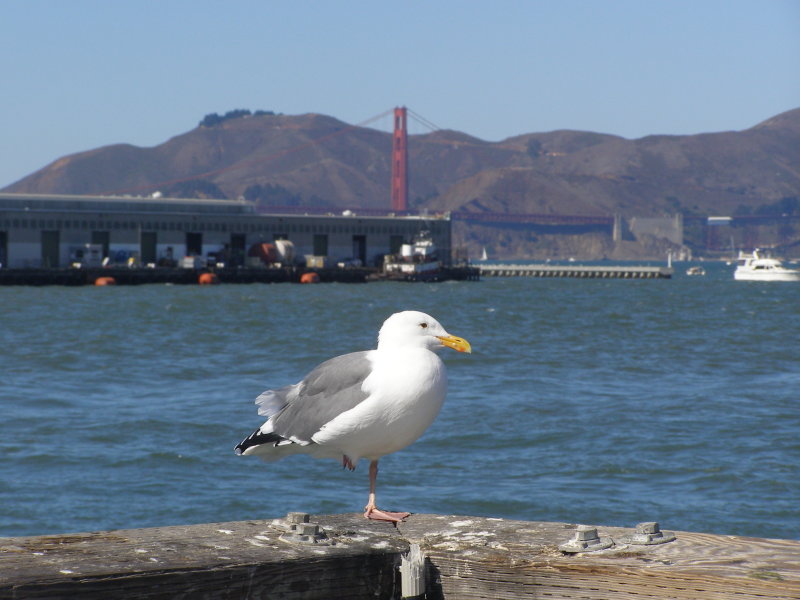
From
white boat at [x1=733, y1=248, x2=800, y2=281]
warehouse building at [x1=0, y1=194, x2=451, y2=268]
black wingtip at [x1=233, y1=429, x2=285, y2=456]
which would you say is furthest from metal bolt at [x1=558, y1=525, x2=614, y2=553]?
white boat at [x1=733, y1=248, x2=800, y2=281]

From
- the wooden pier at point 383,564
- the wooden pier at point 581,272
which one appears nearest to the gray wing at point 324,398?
the wooden pier at point 383,564

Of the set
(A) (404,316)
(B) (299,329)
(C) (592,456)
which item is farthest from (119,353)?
(A) (404,316)

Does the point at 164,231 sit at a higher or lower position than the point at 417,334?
higher

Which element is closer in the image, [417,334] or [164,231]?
[417,334]

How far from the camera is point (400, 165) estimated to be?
7136 inches

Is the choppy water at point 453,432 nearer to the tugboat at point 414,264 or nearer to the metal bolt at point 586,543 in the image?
the metal bolt at point 586,543

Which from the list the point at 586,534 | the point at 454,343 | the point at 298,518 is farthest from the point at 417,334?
the point at 586,534

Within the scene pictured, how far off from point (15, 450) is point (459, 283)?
71750 mm

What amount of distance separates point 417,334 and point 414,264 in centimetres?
7796

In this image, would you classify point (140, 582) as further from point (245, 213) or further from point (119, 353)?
point (245, 213)

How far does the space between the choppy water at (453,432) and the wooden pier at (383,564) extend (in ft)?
29.1

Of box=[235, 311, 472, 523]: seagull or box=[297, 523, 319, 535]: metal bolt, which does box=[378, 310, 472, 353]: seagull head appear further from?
box=[297, 523, 319, 535]: metal bolt

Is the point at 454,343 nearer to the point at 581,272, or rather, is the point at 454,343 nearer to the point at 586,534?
the point at 586,534

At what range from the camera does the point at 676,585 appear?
2.70m
